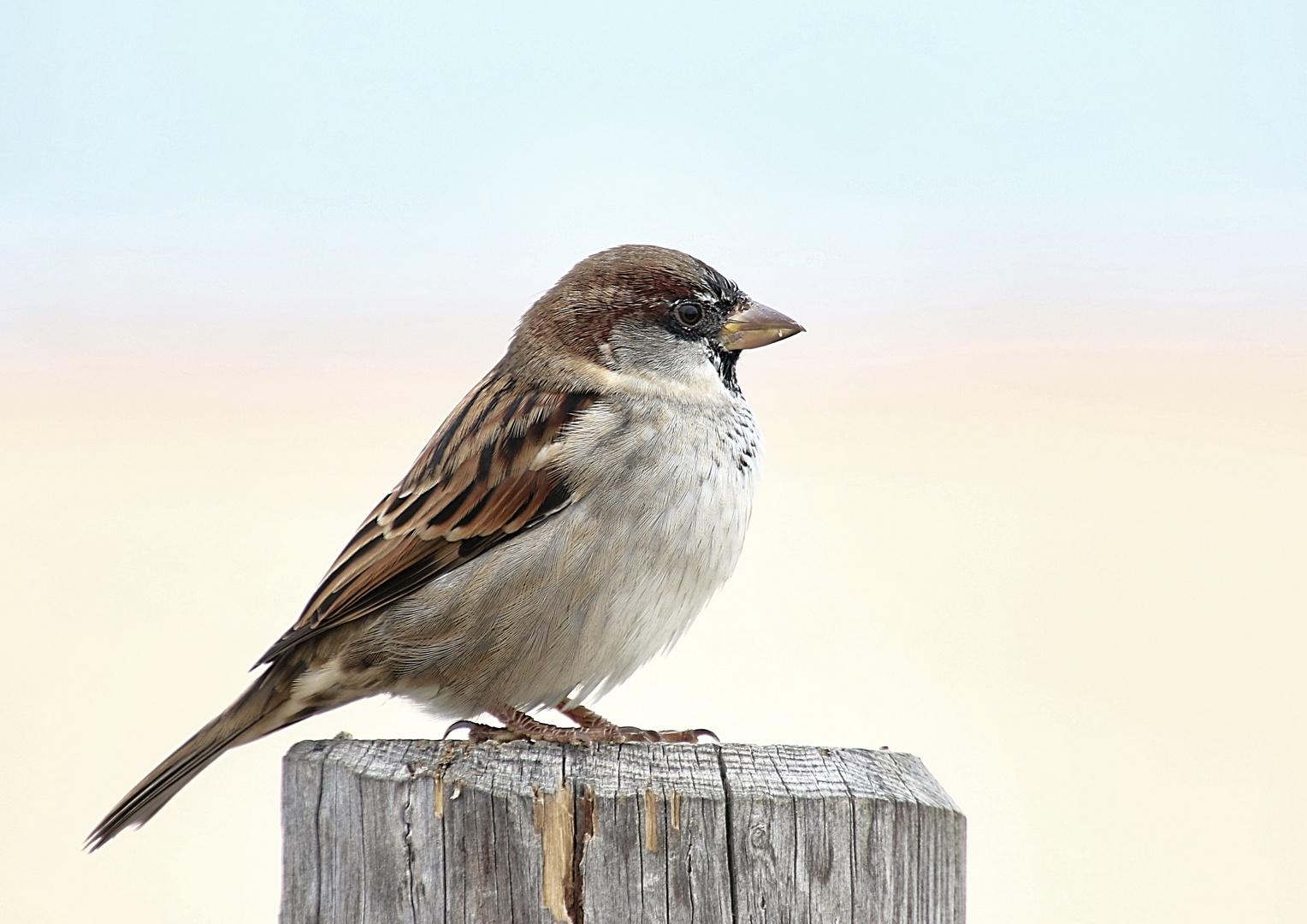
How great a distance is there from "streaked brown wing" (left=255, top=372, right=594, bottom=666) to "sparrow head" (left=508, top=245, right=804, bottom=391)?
11.4 inches

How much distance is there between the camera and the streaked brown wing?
3227 millimetres

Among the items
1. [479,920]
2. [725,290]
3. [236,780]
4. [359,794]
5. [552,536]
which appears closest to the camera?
[479,920]

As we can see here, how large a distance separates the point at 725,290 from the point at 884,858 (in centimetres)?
206

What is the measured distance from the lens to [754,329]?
12.2 feet

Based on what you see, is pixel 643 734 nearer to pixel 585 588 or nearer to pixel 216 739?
pixel 585 588

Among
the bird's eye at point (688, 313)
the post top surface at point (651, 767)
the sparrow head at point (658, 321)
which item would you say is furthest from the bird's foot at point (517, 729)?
the bird's eye at point (688, 313)

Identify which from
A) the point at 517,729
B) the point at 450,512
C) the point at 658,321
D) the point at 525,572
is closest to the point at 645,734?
the point at 517,729

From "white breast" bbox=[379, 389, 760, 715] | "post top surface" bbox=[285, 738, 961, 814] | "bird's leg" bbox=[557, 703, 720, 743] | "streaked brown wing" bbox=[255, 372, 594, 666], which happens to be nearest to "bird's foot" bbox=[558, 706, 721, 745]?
"bird's leg" bbox=[557, 703, 720, 743]

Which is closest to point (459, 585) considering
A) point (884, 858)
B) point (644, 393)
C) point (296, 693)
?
point (296, 693)

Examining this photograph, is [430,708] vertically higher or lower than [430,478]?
lower

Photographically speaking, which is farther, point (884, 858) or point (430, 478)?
point (430, 478)

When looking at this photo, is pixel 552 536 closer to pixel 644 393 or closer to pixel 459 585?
pixel 459 585

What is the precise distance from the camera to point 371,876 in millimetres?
1996

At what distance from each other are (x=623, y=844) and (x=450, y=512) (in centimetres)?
151
